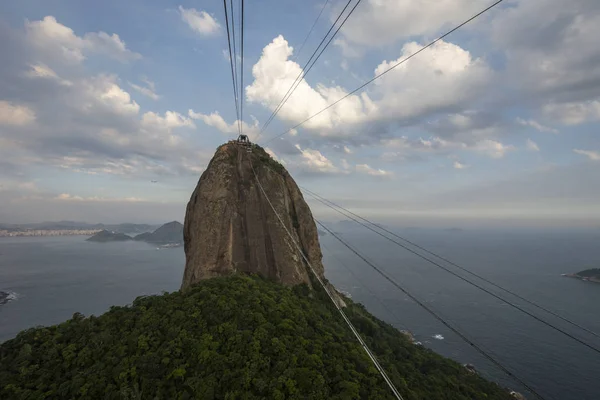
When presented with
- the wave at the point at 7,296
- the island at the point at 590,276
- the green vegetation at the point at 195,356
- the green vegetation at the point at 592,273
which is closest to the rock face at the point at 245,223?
the green vegetation at the point at 195,356

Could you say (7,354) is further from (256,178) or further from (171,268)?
(171,268)

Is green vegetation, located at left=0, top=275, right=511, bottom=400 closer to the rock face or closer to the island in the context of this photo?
the rock face

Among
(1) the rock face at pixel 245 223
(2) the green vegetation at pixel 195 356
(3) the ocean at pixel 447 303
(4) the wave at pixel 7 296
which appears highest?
(1) the rock face at pixel 245 223

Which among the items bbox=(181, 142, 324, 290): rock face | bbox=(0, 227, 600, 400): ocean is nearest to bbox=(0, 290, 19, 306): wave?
bbox=(0, 227, 600, 400): ocean

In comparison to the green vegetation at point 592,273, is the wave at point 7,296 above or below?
above

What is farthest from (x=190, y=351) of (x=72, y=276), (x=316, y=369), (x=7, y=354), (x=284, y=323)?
(x=72, y=276)

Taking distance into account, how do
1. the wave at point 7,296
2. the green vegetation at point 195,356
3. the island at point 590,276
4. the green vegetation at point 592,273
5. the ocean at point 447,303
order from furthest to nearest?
the green vegetation at point 592,273, the island at point 590,276, the wave at point 7,296, the ocean at point 447,303, the green vegetation at point 195,356

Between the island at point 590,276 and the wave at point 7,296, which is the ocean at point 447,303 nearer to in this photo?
the wave at point 7,296
